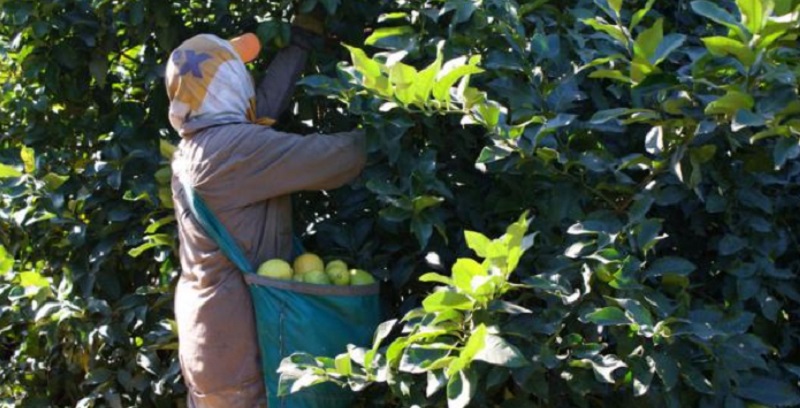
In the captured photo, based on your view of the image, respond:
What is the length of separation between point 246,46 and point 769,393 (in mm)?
1753

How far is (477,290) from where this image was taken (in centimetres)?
317

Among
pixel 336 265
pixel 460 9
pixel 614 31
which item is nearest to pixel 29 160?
pixel 336 265

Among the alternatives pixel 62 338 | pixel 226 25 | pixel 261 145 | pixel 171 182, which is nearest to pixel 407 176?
pixel 261 145

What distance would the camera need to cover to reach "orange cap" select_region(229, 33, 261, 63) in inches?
156

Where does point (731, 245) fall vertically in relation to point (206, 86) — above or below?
below

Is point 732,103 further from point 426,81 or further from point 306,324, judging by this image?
point 306,324

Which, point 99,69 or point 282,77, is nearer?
point 282,77

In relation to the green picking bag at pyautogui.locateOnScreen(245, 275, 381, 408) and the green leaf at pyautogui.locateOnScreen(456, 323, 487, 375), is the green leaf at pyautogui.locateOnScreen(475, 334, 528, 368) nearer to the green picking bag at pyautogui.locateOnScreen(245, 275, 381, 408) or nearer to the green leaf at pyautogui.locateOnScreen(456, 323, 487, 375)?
the green leaf at pyautogui.locateOnScreen(456, 323, 487, 375)

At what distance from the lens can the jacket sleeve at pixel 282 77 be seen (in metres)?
4.12

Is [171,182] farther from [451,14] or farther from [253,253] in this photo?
[451,14]

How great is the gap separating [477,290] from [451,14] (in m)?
1.12

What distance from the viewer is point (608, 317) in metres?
3.18

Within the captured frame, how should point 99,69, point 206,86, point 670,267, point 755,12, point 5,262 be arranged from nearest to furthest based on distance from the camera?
1. point 755,12
2. point 670,267
3. point 206,86
4. point 99,69
5. point 5,262

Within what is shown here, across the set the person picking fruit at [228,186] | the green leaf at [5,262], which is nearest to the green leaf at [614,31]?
the person picking fruit at [228,186]
